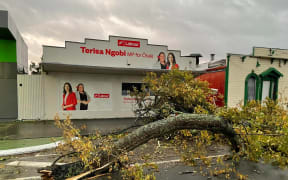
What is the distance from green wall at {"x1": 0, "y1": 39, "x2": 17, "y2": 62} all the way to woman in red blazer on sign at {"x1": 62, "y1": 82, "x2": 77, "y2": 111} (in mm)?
3087

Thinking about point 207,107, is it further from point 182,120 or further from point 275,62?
point 275,62

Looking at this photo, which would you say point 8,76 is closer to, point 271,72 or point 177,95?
point 177,95

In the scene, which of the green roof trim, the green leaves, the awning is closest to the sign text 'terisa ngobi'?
the awning

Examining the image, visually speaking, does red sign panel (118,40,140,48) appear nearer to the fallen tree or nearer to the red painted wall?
the fallen tree

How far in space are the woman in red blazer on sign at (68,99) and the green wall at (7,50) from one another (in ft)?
10.1

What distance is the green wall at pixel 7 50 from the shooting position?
348 inches

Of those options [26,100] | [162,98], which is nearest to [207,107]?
[162,98]

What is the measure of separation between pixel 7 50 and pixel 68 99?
412cm

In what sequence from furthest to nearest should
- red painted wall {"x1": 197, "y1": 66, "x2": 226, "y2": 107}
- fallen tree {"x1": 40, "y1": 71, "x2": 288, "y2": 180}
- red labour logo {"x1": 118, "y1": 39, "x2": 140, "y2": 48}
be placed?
red painted wall {"x1": 197, "y1": 66, "x2": 226, "y2": 107} < red labour logo {"x1": 118, "y1": 39, "x2": 140, "y2": 48} < fallen tree {"x1": 40, "y1": 71, "x2": 288, "y2": 180}

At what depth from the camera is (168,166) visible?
3.84 metres

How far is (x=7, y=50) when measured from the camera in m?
8.91

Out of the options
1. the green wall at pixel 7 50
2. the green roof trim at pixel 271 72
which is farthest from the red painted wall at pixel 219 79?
the green wall at pixel 7 50

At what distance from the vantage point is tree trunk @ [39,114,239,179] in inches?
109

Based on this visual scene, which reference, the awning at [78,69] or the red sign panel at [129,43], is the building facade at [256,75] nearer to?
the awning at [78,69]
